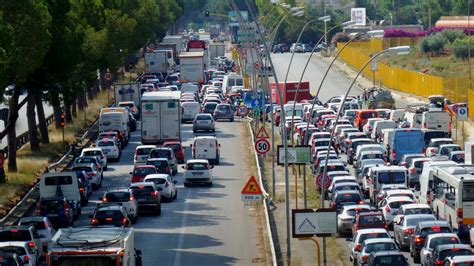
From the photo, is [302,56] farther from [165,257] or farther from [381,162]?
[165,257]

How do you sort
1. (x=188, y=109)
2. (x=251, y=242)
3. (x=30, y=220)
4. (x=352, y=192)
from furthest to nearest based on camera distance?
(x=188, y=109), (x=352, y=192), (x=251, y=242), (x=30, y=220)

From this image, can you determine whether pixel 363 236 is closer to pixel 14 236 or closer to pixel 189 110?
pixel 14 236

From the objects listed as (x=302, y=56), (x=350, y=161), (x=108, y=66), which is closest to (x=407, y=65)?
(x=302, y=56)

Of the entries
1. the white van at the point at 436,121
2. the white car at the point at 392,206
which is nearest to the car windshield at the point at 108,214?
the white car at the point at 392,206

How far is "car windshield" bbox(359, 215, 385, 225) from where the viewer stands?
1714 inches

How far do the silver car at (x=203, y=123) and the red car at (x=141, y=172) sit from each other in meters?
26.2

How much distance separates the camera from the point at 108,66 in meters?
101

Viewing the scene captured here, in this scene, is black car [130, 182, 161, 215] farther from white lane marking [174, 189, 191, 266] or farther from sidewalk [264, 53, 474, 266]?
sidewalk [264, 53, 474, 266]

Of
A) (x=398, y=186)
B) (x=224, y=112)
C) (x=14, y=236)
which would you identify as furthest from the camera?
(x=224, y=112)

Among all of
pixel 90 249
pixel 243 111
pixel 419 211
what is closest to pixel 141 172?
pixel 419 211

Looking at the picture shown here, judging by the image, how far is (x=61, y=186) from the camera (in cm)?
5347

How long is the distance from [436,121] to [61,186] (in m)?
26.8

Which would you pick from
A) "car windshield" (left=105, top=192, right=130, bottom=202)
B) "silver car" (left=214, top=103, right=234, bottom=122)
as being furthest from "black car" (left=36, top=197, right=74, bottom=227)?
"silver car" (left=214, top=103, right=234, bottom=122)

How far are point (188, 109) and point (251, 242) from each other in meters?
49.0
